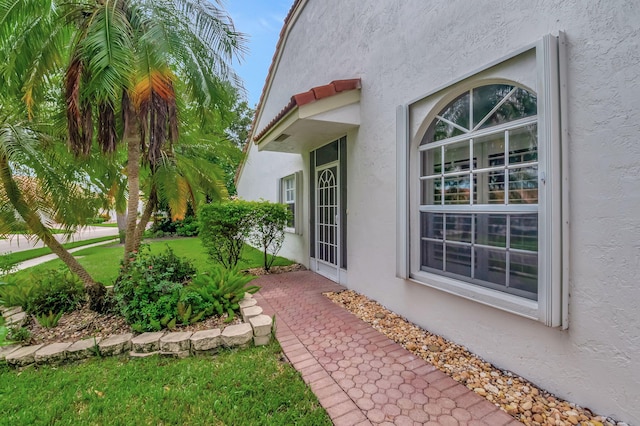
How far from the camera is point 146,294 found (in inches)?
181

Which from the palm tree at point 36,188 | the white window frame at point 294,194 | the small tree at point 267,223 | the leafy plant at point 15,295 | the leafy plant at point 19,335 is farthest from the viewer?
the white window frame at point 294,194

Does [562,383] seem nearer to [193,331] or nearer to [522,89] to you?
[522,89]

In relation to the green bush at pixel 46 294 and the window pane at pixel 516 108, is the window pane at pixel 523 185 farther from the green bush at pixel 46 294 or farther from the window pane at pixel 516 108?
the green bush at pixel 46 294

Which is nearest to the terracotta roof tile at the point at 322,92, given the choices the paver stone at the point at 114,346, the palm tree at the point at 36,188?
the palm tree at the point at 36,188

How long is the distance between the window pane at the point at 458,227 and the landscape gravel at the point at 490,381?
1386 millimetres

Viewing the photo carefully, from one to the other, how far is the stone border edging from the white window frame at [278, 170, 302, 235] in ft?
17.3

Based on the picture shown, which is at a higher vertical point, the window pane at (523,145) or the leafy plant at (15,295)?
the window pane at (523,145)

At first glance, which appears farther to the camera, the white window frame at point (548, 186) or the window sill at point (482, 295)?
the window sill at point (482, 295)

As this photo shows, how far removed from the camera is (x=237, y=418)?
8.74 feet

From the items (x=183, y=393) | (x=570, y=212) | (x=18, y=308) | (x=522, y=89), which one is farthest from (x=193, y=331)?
(x=522, y=89)

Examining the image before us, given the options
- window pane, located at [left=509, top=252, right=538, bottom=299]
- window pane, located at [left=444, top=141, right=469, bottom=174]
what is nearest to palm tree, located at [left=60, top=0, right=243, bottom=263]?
window pane, located at [left=444, top=141, right=469, bottom=174]

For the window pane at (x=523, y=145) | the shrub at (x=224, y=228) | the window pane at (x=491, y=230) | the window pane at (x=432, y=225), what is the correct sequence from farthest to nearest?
1. the shrub at (x=224, y=228)
2. the window pane at (x=432, y=225)
3. the window pane at (x=491, y=230)
4. the window pane at (x=523, y=145)

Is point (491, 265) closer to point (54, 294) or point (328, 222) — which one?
point (328, 222)

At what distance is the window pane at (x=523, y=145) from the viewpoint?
3.08m
